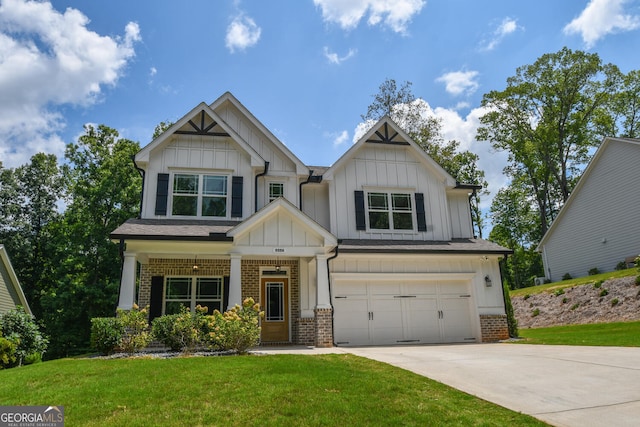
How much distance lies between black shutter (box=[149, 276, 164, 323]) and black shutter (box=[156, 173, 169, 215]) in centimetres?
223

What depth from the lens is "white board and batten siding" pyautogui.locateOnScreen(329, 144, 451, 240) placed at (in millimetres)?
15729

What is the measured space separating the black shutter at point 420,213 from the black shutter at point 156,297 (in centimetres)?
920

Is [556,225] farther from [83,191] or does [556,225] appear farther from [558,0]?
[83,191]

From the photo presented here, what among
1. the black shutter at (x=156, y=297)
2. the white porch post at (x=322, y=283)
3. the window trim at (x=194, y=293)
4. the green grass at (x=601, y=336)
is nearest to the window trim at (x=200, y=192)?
the window trim at (x=194, y=293)

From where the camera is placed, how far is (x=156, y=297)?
532 inches

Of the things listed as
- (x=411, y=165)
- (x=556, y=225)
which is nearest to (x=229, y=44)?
(x=411, y=165)

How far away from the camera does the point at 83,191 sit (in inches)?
1005

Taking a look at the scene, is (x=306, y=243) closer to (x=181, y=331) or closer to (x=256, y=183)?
(x=256, y=183)

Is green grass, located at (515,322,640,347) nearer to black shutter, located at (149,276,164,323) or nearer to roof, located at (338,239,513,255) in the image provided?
roof, located at (338,239,513,255)

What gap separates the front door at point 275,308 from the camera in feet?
46.0

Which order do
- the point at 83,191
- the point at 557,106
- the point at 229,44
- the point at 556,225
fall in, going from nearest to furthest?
the point at 229,44 < the point at 83,191 < the point at 556,225 < the point at 557,106

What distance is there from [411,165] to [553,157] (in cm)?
2482

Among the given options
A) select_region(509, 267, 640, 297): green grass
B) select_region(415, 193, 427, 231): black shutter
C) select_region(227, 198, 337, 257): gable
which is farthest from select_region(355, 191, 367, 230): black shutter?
select_region(509, 267, 640, 297): green grass

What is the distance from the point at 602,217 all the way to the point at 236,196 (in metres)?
20.1
